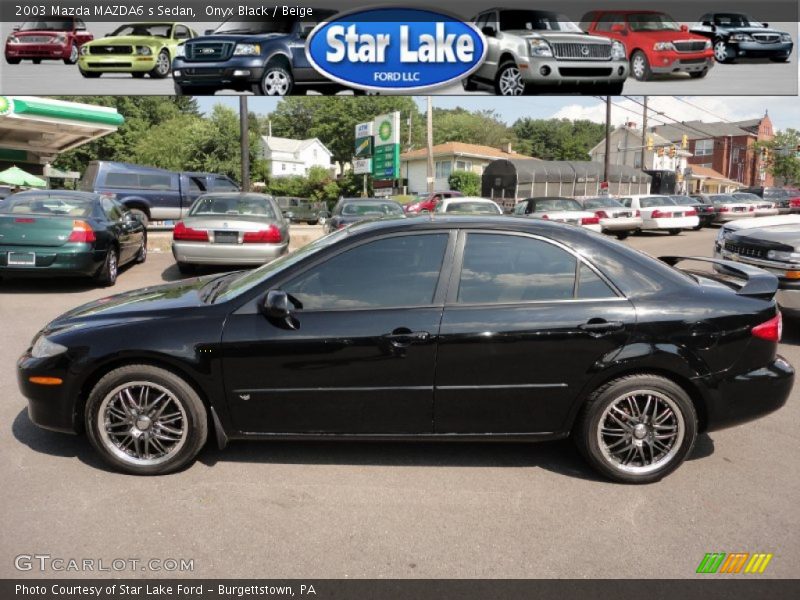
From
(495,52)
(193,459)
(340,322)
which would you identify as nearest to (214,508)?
(193,459)

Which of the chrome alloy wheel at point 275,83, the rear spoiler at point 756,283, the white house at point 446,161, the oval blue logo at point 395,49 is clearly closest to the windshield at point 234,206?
the chrome alloy wheel at point 275,83

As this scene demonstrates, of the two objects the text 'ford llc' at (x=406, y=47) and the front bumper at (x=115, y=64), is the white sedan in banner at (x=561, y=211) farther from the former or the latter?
the front bumper at (x=115, y=64)

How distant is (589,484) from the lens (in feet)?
11.5

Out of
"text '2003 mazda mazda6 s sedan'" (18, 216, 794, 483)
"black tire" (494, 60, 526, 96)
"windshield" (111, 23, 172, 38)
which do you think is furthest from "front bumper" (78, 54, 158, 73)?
"text '2003 mazda mazda6 s sedan'" (18, 216, 794, 483)

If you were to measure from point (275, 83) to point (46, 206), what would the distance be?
635 cm

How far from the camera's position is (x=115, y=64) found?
1453 cm

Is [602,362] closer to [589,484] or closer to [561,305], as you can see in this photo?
[561,305]

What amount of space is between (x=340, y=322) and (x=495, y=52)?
39.3 feet

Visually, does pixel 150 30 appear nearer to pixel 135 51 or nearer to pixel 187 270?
pixel 135 51

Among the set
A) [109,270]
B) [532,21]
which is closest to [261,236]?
[109,270]

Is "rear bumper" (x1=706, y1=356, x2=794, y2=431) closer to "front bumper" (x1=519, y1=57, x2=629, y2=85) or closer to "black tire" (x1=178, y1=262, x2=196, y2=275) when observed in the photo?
"black tire" (x1=178, y1=262, x2=196, y2=275)

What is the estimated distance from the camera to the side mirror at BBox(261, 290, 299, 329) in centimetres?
334

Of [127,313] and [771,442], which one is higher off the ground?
[127,313]

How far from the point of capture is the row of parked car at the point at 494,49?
43.6 ft
